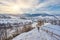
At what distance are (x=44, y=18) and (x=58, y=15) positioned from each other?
0.24 meters

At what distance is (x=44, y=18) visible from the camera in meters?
2.13

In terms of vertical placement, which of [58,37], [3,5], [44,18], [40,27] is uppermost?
[3,5]

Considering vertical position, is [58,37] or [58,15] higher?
[58,15]

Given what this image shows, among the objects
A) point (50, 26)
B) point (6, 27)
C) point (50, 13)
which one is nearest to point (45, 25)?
point (50, 26)

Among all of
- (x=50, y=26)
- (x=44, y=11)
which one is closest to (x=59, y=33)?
(x=50, y=26)

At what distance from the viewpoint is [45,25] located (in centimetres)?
209

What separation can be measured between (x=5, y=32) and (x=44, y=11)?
74 centimetres

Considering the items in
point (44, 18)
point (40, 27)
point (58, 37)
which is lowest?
point (58, 37)

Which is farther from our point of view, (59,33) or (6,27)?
(6,27)

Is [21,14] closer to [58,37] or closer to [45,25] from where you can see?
[45,25]

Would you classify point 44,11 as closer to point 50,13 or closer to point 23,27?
point 50,13

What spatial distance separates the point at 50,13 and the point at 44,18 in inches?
5.1

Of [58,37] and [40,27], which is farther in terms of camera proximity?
[40,27]

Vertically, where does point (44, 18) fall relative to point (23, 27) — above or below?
above
